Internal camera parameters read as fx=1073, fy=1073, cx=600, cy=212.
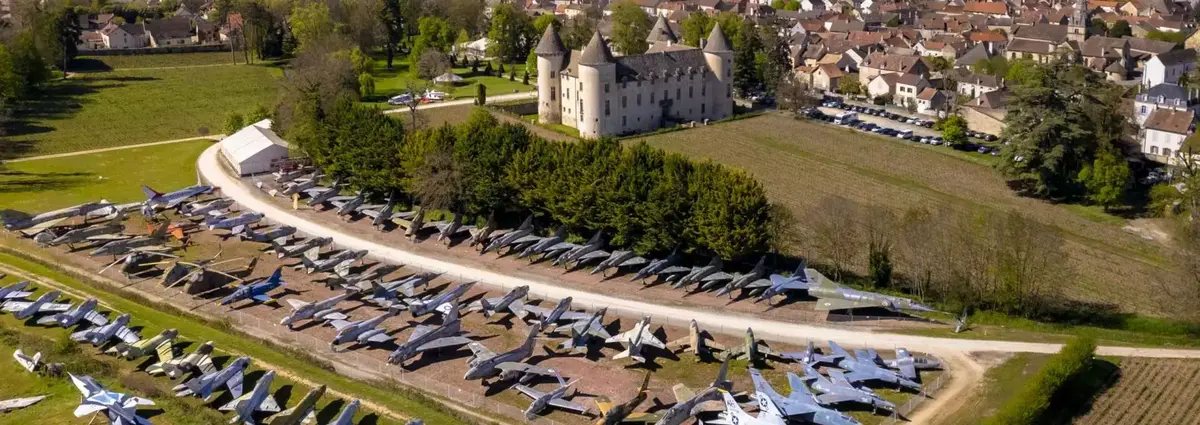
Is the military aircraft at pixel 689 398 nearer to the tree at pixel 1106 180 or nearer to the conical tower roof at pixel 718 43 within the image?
the tree at pixel 1106 180

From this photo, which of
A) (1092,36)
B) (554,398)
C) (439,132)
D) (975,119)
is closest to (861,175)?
(975,119)

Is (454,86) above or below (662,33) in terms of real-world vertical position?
below

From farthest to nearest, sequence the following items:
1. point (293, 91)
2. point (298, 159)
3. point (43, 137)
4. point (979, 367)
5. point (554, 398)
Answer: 1. point (43, 137)
2. point (293, 91)
3. point (298, 159)
4. point (979, 367)
5. point (554, 398)

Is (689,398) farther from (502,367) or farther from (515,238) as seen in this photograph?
(515,238)

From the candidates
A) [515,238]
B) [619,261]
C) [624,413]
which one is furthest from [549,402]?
[515,238]

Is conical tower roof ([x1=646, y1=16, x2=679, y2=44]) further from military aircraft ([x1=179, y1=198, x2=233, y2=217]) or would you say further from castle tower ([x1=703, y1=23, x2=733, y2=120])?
military aircraft ([x1=179, y1=198, x2=233, y2=217])

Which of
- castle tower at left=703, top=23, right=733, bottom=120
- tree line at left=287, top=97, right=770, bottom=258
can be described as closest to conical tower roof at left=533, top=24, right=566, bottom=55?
castle tower at left=703, top=23, right=733, bottom=120

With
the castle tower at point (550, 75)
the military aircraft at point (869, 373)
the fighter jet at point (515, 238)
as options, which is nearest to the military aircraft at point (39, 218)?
the fighter jet at point (515, 238)

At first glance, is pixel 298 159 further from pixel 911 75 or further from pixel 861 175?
pixel 911 75
